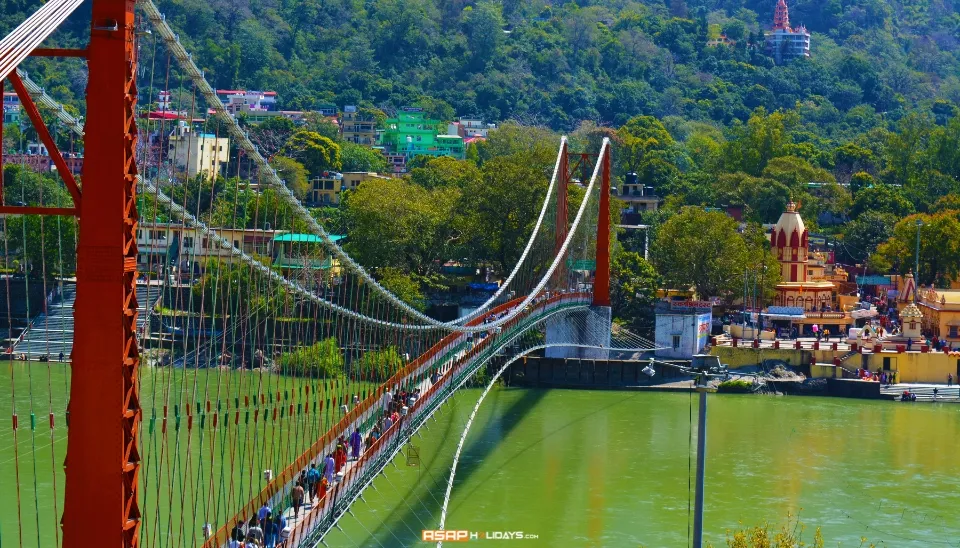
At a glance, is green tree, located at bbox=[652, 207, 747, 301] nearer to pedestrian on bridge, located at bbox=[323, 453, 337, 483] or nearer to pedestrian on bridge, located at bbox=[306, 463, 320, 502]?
pedestrian on bridge, located at bbox=[323, 453, 337, 483]

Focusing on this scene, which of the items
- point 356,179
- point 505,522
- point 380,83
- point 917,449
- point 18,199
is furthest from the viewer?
point 380,83

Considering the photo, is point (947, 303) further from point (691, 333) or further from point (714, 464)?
point (714, 464)

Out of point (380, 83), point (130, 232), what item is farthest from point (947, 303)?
point (380, 83)

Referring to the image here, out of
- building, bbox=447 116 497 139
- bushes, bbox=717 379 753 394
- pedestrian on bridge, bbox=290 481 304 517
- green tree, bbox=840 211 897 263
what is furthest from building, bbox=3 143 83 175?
building, bbox=447 116 497 139

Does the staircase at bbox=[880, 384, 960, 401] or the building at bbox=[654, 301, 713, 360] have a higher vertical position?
the building at bbox=[654, 301, 713, 360]

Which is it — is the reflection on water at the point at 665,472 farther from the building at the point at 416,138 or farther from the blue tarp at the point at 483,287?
the building at the point at 416,138

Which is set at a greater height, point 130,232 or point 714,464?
point 130,232

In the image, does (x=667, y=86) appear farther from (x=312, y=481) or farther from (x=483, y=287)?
(x=312, y=481)
